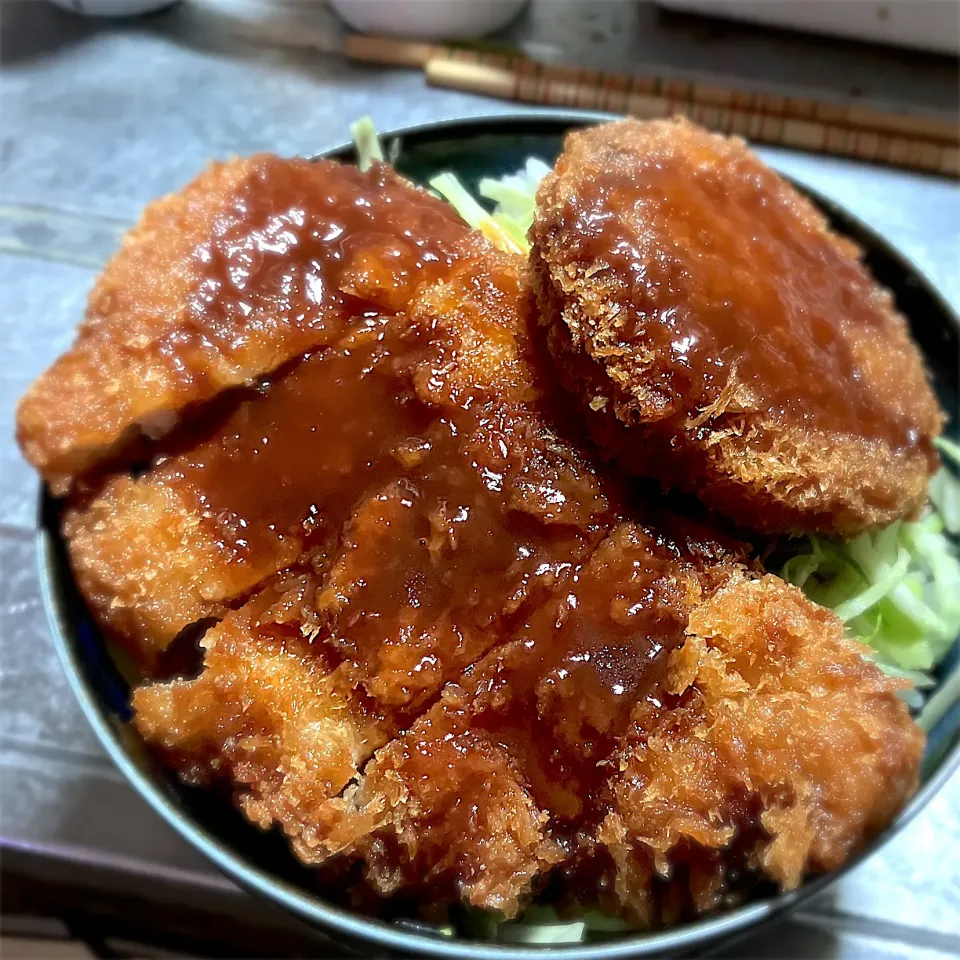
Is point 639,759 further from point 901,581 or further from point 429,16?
point 429,16

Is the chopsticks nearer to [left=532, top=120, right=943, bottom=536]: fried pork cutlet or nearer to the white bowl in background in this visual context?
the white bowl in background

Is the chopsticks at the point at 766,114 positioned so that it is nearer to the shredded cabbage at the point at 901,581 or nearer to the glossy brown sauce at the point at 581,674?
the shredded cabbage at the point at 901,581

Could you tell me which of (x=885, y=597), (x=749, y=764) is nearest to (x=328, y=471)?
(x=749, y=764)

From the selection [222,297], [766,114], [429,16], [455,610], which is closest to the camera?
[455,610]

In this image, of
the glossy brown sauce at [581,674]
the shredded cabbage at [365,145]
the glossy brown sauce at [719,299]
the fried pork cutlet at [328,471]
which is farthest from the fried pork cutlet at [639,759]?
the shredded cabbage at [365,145]

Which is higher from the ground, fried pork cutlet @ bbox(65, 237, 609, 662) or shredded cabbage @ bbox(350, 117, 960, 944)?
fried pork cutlet @ bbox(65, 237, 609, 662)

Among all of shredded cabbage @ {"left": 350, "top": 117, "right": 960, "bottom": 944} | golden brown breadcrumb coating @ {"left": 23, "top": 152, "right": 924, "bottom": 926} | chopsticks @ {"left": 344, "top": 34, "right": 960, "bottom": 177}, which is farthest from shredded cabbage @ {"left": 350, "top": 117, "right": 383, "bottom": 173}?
chopsticks @ {"left": 344, "top": 34, "right": 960, "bottom": 177}
